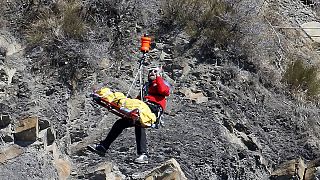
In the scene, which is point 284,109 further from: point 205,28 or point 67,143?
point 67,143

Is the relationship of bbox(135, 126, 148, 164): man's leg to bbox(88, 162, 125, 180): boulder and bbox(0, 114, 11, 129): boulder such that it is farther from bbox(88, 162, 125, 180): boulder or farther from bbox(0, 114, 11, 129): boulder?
bbox(0, 114, 11, 129): boulder

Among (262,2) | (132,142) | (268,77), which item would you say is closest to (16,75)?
(132,142)

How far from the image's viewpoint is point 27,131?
34.7 ft

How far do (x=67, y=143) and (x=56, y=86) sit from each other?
1.16 metres

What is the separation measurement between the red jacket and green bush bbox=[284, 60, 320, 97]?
12.7 ft

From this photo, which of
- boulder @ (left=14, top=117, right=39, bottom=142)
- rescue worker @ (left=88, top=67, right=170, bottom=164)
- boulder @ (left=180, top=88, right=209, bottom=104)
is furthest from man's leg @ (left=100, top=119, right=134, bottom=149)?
boulder @ (left=180, top=88, right=209, bottom=104)

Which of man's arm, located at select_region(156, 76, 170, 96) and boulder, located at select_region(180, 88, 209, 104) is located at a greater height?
man's arm, located at select_region(156, 76, 170, 96)

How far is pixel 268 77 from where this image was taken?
42.0 feet

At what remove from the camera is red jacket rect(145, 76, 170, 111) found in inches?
385

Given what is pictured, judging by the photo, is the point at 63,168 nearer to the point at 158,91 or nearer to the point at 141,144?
the point at 141,144

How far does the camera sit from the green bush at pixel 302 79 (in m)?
13.0

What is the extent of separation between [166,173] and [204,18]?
12.6 feet

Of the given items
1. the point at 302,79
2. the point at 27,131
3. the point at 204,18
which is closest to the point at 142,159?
the point at 27,131

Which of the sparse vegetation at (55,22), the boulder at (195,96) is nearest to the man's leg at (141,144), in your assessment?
the boulder at (195,96)
